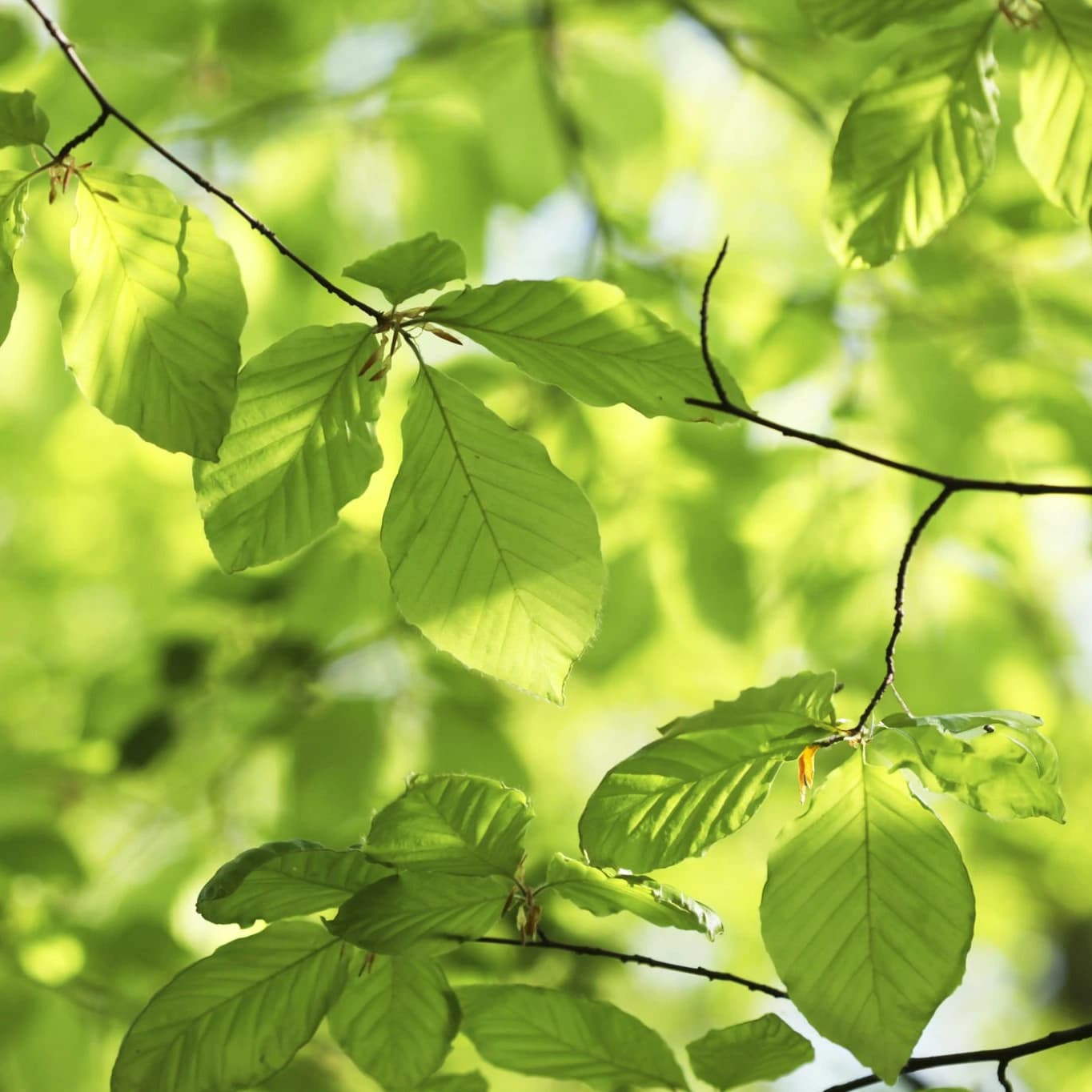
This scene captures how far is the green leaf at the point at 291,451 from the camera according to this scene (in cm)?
65

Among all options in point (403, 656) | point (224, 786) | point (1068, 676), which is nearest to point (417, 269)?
point (403, 656)

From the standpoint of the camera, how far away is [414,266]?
63cm

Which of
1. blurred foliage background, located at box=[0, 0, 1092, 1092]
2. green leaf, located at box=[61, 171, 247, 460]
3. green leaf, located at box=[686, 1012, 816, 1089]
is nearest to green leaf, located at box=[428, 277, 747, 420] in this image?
green leaf, located at box=[61, 171, 247, 460]

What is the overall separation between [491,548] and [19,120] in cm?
37

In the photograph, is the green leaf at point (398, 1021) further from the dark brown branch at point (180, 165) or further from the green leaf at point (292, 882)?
the dark brown branch at point (180, 165)

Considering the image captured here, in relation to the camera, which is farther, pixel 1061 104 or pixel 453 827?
pixel 1061 104

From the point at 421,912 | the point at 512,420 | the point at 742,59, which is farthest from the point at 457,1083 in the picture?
the point at 742,59

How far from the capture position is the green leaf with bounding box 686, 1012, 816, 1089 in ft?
2.08

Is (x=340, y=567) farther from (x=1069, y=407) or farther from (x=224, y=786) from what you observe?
(x=1069, y=407)

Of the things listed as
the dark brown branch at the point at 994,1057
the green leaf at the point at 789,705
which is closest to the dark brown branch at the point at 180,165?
the green leaf at the point at 789,705

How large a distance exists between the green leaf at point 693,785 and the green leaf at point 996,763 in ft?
0.18

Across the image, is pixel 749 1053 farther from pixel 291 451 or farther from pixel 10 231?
pixel 10 231

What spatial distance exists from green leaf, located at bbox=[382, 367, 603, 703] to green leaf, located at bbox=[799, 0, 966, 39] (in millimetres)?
367

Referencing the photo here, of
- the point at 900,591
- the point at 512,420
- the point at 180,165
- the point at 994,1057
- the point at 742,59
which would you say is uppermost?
the point at 742,59
